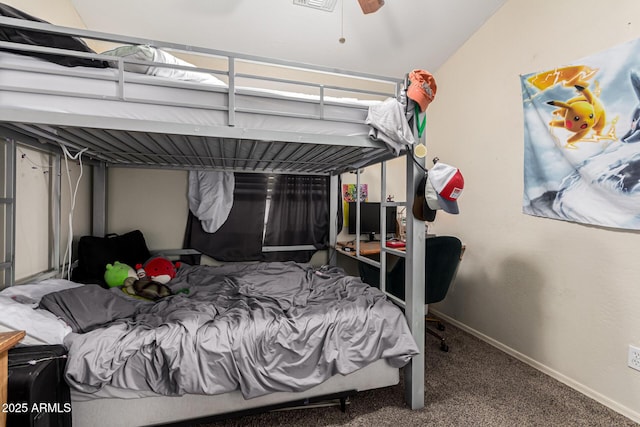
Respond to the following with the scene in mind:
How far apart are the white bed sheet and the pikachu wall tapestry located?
141 centimetres

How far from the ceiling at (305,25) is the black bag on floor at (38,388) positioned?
7.60 feet

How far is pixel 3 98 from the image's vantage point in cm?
110

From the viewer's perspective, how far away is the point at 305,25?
244cm

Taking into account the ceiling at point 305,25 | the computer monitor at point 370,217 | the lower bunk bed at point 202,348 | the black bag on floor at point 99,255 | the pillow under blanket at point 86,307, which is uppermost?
the ceiling at point 305,25

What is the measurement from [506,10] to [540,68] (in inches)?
26.3

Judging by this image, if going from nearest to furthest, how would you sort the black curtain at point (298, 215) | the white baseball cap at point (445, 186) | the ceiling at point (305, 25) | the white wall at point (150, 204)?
1. the white baseball cap at point (445, 186)
2. the ceiling at point (305, 25)
3. the white wall at point (150, 204)
4. the black curtain at point (298, 215)

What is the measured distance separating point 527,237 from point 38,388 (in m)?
2.86

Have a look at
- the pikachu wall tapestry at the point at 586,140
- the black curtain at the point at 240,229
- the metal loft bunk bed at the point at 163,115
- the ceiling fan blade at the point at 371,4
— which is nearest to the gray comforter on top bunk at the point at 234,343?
the metal loft bunk bed at the point at 163,115

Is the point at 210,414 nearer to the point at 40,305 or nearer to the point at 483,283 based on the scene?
the point at 40,305

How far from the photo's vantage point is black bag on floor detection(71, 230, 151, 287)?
2.08 meters

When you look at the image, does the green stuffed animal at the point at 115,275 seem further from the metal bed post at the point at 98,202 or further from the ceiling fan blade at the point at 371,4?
the ceiling fan blade at the point at 371,4

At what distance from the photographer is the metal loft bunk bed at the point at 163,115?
1.12 metres

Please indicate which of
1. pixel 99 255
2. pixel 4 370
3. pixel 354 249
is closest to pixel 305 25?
pixel 354 249

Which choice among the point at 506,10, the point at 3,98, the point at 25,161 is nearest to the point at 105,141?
the point at 25,161
